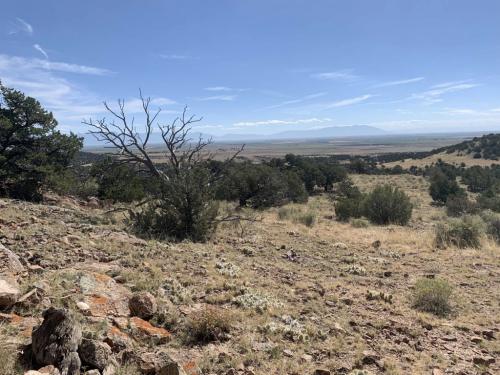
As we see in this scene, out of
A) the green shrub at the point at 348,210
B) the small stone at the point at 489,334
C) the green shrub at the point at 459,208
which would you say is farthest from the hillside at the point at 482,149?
the small stone at the point at 489,334

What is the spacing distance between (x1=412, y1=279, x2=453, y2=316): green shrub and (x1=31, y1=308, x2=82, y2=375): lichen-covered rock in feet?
20.4

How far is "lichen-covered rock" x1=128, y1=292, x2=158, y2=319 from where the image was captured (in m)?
5.91

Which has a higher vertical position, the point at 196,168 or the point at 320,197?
the point at 196,168

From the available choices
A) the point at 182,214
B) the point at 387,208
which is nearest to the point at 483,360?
the point at 182,214

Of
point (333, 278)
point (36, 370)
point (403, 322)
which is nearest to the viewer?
point (36, 370)

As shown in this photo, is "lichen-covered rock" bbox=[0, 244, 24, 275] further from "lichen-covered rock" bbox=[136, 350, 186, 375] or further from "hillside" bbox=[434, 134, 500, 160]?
"hillside" bbox=[434, 134, 500, 160]

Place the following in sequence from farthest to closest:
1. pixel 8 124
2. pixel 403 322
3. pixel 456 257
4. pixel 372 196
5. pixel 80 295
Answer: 1. pixel 372 196
2. pixel 8 124
3. pixel 456 257
4. pixel 403 322
5. pixel 80 295

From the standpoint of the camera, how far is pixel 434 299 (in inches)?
308

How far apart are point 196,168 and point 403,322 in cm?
873

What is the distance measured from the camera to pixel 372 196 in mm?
21984

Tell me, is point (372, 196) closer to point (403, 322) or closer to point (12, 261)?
point (403, 322)

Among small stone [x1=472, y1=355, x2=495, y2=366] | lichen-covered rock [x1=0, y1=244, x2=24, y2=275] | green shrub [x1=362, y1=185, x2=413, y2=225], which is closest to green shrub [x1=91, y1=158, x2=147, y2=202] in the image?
green shrub [x1=362, y1=185, x2=413, y2=225]

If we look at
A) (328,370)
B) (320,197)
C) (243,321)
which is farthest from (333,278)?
(320,197)

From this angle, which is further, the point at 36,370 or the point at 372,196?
the point at 372,196
